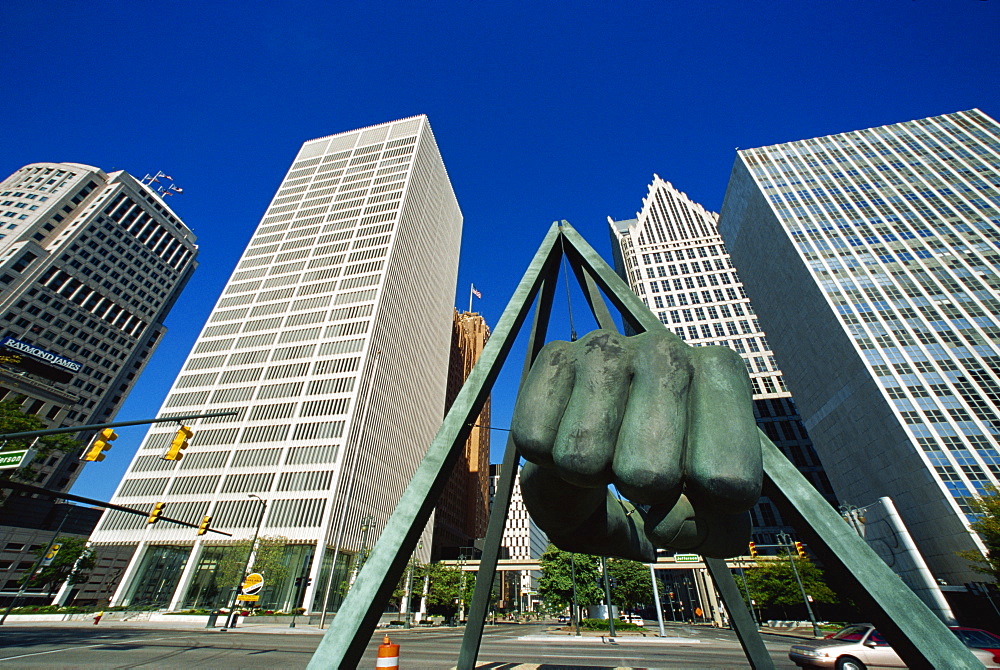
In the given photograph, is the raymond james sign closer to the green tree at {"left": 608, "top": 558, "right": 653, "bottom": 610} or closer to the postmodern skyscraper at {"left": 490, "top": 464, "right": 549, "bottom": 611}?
the green tree at {"left": 608, "top": 558, "right": 653, "bottom": 610}

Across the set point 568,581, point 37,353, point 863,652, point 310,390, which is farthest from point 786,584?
point 37,353

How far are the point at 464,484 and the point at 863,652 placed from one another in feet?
291

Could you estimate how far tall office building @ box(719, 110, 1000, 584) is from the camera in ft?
115

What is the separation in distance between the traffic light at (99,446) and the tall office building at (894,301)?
1915 inches

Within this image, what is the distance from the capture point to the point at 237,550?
38.8 m

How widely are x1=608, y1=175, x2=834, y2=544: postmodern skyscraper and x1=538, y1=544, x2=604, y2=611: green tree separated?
31.7 metres

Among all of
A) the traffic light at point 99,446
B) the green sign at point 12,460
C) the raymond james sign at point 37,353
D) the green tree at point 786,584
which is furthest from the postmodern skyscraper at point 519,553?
the green sign at point 12,460

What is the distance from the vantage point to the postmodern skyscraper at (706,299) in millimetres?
64375

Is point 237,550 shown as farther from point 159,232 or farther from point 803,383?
point 159,232

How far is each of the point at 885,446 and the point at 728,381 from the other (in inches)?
1944

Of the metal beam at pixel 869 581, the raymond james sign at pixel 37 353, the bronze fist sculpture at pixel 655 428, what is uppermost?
the raymond james sign at pixel 37 353

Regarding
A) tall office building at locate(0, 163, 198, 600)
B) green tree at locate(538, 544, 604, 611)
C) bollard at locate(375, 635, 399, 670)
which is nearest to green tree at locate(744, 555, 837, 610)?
green tree at locate(538, 544, 604, 611)

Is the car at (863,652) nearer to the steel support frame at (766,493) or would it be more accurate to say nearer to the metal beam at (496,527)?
the steel support frame at (766,493)

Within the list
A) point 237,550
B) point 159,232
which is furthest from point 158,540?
point 159,232
